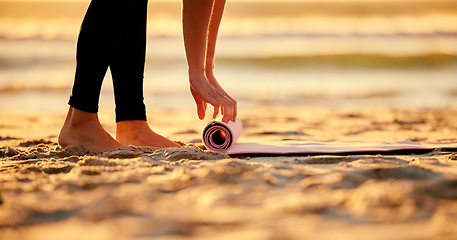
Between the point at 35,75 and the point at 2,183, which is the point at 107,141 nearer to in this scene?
the point at 2,183

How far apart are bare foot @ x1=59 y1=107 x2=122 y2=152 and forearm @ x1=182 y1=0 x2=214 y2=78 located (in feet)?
1.51

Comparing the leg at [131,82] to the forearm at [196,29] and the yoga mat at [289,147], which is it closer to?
the yoga mat at [289,147]

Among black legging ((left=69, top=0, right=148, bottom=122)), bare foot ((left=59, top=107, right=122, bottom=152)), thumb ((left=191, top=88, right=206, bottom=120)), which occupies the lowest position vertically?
bare foot ((left=59, top=107, right=122, bottom=152))

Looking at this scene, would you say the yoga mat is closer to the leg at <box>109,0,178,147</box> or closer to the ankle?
the leg at <box>109,0,178,147</box>

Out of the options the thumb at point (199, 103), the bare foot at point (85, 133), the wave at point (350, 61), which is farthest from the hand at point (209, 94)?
the wave at point (350, 61)

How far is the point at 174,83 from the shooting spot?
7.03m

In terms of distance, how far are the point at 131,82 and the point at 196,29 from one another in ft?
1.45

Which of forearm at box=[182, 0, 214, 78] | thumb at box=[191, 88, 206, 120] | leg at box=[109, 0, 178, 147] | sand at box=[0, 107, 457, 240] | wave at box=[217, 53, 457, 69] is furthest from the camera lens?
wave at box=[217, 53, 457, 69]

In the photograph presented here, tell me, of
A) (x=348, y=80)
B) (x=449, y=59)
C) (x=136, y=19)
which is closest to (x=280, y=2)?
(x=449, y=59)

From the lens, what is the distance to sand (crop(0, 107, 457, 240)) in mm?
1126

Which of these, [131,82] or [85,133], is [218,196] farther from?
[131,82]

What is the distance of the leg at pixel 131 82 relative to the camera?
2.27 meters

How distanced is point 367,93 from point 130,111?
4.37m

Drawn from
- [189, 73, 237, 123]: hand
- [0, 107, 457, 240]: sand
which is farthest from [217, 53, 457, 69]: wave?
[0, 107, 457, 240]: sand
